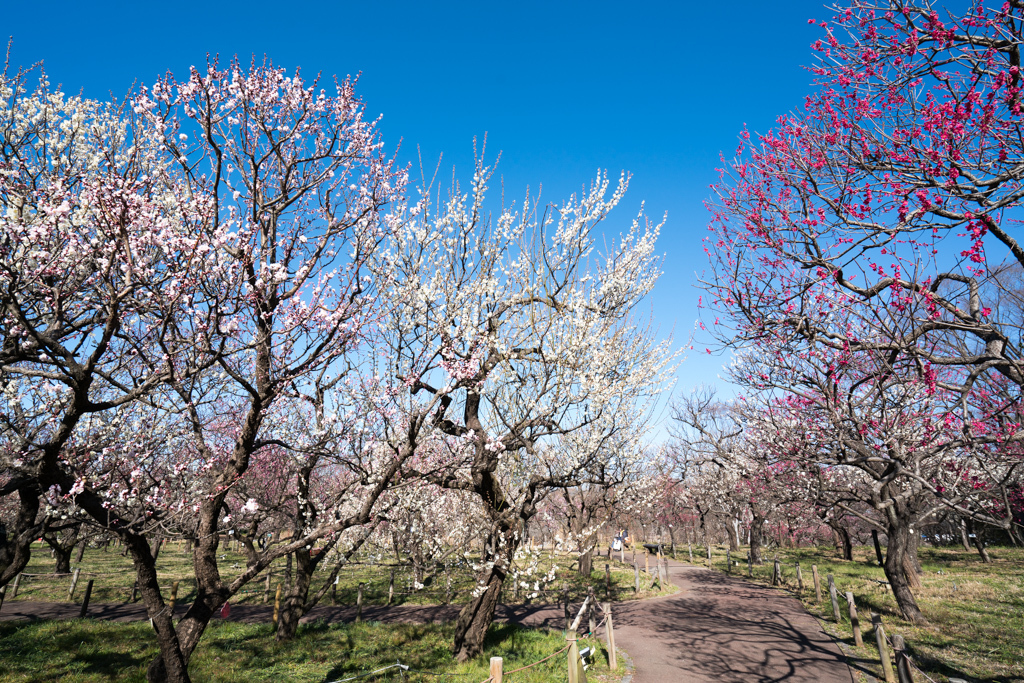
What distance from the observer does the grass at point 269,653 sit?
885 cm

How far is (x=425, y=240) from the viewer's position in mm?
8430

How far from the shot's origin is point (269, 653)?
10664 millimetres

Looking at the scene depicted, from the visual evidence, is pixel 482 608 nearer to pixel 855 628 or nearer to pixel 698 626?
pixel 698 626

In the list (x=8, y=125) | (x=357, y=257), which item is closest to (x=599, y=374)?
(x=357, y=257)

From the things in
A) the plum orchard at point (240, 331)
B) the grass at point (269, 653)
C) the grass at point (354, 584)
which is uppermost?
the plum orchard at point (240, 331)

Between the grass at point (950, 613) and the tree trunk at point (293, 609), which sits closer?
the grass at point (950, 613)

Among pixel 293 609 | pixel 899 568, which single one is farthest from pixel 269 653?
pixel 899 568

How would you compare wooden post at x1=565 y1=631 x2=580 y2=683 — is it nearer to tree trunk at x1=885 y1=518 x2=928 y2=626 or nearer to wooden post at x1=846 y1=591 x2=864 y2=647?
wooden post at x1=846 y1=591 x2=864 y2=647

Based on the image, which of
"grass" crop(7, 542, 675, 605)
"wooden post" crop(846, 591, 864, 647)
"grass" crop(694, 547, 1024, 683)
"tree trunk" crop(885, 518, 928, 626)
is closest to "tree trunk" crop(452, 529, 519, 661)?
"grass" crop(7, 542, 675, 605)

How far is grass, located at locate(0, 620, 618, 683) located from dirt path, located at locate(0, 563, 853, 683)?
1.76 m

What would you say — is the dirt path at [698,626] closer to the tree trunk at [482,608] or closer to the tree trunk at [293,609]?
the tree trunk at [482,608]

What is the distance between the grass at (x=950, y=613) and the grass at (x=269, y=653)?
647 centimetres

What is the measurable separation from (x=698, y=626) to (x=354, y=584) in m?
14.1

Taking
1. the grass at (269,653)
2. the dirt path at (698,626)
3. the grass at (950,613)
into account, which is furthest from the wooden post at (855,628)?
the grass at (269,653)
